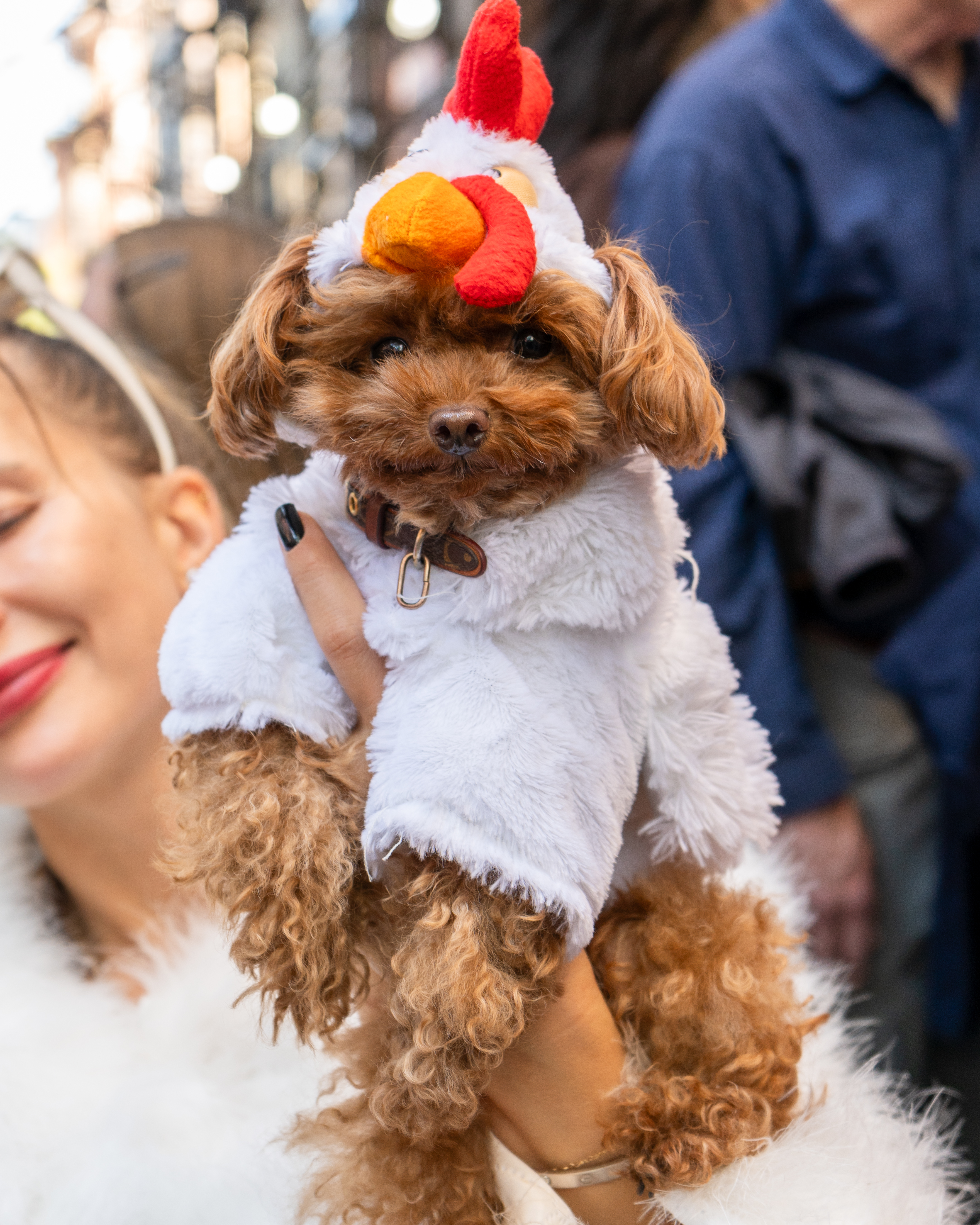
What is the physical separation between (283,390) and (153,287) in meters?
1.34

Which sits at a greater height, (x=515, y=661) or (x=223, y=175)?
(x=515, y=661)

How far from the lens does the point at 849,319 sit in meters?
1.53

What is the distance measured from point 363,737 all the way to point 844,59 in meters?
1.41

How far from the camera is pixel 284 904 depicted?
0.62 metres

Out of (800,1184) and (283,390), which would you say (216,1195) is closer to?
(800,1184)

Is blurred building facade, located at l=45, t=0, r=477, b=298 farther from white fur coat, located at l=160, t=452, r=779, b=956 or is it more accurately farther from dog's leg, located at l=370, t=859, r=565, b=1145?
dog's leg, located at l=370, t=859, r=565, b=1145

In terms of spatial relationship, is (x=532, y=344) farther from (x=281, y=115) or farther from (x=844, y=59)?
(x=281, y=115)

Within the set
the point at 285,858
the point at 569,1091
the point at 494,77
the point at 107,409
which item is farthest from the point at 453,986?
the point at 107,409

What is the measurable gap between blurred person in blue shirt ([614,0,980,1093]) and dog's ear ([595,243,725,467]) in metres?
0.77

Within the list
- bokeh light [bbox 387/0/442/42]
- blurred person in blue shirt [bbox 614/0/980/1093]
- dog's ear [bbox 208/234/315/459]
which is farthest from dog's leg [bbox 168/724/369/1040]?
bokeh light [bbox 387/0/442/42]

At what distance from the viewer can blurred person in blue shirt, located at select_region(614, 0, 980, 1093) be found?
56.2 inches

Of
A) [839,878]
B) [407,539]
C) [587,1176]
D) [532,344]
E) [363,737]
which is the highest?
[532,344]

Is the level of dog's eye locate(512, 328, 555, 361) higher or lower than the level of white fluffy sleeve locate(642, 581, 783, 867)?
higher

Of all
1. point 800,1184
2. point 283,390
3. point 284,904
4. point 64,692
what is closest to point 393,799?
point 284,904
